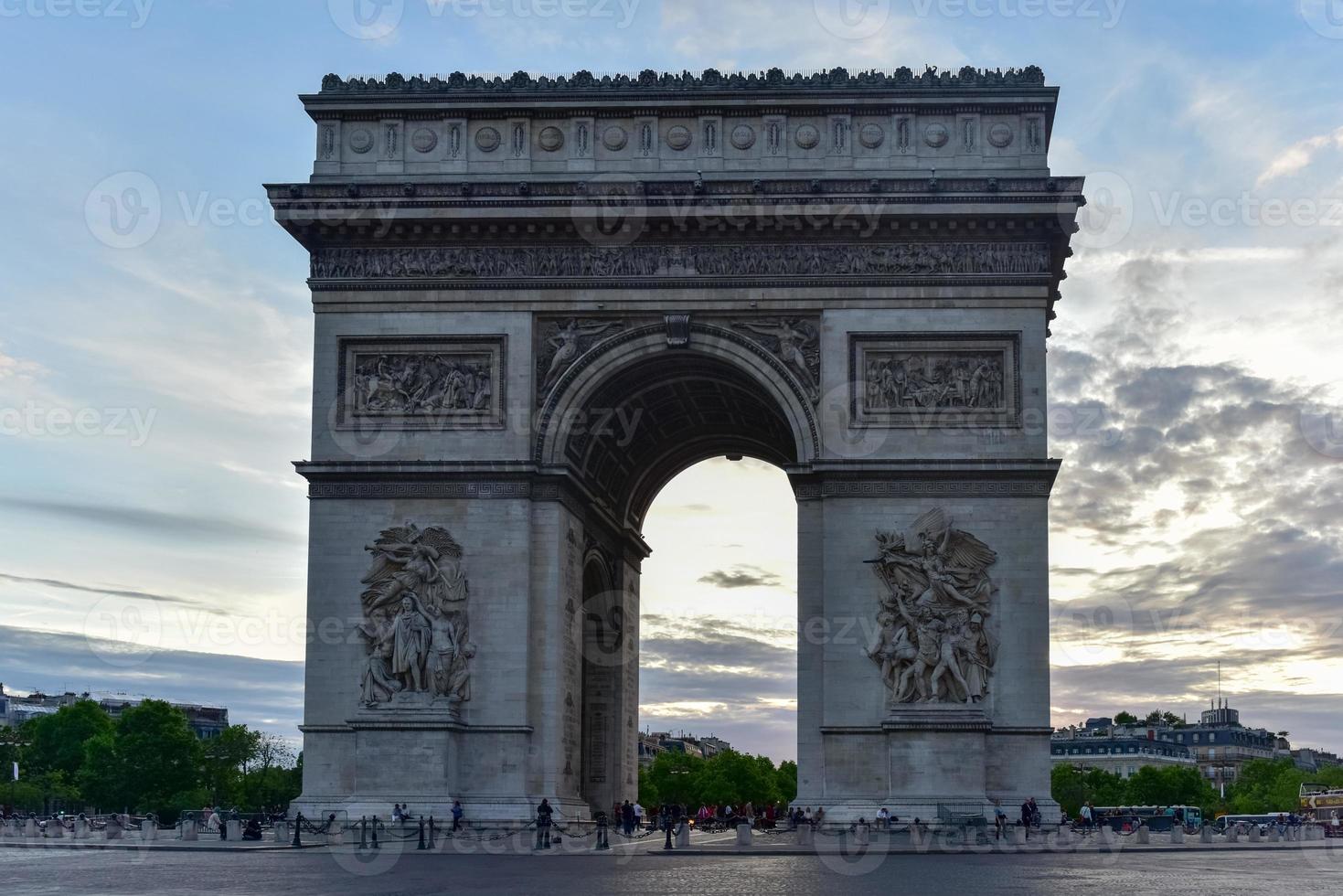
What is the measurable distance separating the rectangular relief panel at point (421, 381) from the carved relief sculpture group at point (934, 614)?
974cm

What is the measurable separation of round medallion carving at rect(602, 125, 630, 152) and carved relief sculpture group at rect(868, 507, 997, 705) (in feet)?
36.3

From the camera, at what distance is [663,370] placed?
43.3 m

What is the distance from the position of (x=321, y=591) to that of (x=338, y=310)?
6.59 m

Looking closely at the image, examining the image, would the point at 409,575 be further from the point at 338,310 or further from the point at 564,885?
the point at 564,885

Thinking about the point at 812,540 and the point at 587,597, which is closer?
the point at 812,540

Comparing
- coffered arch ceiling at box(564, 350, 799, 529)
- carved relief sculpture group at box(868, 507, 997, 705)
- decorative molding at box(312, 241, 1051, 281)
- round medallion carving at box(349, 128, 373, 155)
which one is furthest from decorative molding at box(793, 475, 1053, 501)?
round medallion carving at box(349, 128, 373, 155)

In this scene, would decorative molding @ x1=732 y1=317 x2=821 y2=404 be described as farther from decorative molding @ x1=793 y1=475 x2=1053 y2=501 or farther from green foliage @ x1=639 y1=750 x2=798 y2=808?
green foliage @ x1=639 y1=750 x2=798 y2=808

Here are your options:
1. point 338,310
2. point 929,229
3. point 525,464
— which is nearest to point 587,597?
point 525,464

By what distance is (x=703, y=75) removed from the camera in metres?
42.4

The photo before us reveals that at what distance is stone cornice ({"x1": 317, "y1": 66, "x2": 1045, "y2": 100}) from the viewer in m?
42.0

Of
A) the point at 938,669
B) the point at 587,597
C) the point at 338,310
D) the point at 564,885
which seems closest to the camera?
the point at 564,885

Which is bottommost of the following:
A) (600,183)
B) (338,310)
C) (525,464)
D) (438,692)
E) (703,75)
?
(438,692)

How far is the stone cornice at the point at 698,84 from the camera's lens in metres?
42.0

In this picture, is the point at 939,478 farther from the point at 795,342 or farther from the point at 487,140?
the point at 487,140
